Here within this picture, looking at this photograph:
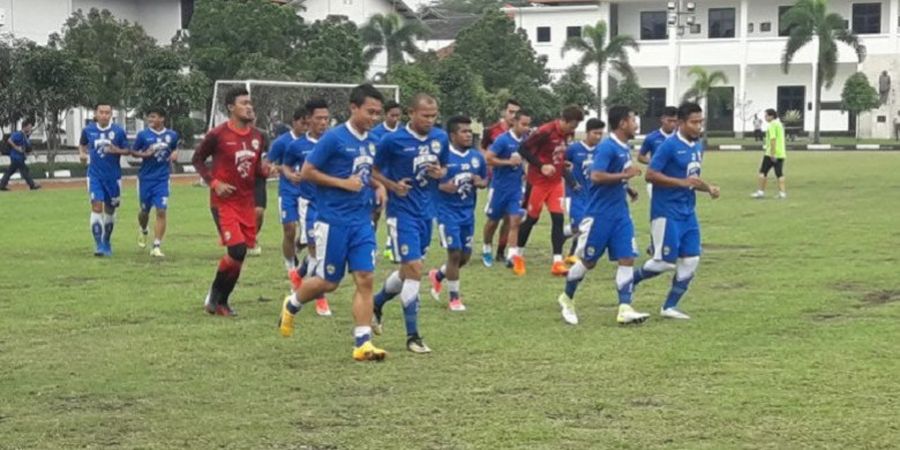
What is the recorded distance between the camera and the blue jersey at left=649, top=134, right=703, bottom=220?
33.2ft

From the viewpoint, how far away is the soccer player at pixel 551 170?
524 inches

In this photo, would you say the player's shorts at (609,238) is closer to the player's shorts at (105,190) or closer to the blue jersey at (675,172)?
the blue jersey at (675,172)

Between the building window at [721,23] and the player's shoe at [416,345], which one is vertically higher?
the building window at [721,23]

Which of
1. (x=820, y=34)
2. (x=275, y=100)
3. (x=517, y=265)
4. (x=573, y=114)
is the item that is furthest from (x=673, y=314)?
(x=820, y=34)

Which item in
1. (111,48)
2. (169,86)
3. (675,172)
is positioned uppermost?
(111,48)

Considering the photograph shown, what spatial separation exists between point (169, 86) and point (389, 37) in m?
23.0

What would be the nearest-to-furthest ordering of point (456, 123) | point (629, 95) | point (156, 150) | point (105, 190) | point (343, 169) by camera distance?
point (343, 169) < point (456, 123) < point (156, 150) < point (105, 190) < point (629, 95)

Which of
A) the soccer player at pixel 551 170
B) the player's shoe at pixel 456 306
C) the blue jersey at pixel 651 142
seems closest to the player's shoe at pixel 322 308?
the player's shoe at pixel 456 306

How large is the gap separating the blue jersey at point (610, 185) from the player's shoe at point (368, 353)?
2.56 meters

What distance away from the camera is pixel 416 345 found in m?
8.98

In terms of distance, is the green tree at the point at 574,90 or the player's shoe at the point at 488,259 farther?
the green tree at the point at 574,90

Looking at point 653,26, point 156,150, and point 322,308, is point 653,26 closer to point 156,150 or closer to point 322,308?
point 156,150

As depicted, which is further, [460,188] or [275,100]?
[275,100]

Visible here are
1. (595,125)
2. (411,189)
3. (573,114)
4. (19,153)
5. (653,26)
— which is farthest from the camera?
(653,26)
